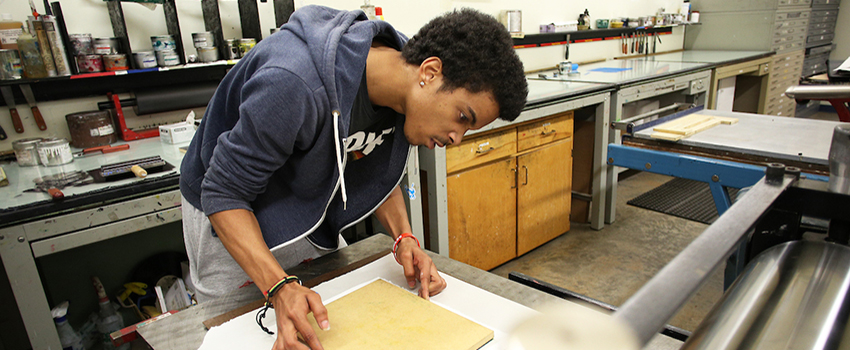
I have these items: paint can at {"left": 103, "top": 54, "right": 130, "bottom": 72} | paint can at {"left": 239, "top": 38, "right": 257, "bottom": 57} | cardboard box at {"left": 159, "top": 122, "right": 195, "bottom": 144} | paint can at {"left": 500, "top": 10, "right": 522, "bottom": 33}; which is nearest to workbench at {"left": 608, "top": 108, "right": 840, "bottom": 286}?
paint can at {"left": 500, "top": 10, "right": 522, "bottom": 33}

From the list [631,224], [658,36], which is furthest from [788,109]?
[631,224]

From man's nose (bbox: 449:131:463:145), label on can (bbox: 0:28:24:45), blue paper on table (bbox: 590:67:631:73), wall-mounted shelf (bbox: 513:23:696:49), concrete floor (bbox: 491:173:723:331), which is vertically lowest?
concrete floor (bbox: 491:173:723:331)

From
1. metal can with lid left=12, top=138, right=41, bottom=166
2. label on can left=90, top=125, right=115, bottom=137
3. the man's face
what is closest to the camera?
the man's face

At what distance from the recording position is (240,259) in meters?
0.77

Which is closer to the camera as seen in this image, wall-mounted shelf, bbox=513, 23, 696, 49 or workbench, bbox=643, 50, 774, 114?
wall-mounted shelf, bbox=513, 23, 696, 49

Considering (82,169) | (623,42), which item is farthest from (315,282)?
(623,42)

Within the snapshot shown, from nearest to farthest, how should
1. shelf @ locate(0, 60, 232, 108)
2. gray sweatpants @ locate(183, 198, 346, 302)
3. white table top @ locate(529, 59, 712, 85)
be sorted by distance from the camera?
1. gray sweatpants @ locate(183, 198, 346, 302)
2. shelf @ locate(0, 60, 232, 108)
3. white table top @ locate(529, 59, 712, 85)

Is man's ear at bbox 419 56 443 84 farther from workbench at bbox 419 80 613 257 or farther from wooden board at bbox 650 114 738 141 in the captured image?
wooden board at bbox 650 114 738 141

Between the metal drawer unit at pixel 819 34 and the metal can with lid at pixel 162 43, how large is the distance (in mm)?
5742

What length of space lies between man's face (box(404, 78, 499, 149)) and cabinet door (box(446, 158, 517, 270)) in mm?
1203

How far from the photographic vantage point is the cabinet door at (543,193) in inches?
95.4

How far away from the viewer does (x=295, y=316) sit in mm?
695

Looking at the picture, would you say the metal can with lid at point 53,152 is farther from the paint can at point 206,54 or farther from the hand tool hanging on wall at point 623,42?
the hand tool hanging on wall at point 623,42

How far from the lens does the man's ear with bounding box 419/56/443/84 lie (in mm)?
786
